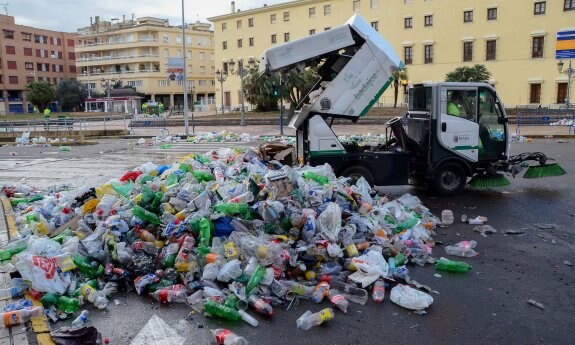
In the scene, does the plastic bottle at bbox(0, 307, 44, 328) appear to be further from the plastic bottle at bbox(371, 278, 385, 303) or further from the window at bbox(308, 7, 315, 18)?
the window at bbox(308, 7, 315, 18)

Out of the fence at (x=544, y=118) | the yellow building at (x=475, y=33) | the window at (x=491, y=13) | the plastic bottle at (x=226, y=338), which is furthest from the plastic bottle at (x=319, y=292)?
the window at (x=491, y=13)

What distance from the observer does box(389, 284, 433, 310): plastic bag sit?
4508mm

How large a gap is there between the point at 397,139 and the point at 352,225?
417 centimetres

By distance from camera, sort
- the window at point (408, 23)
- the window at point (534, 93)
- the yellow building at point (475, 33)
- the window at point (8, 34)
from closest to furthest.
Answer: the yellow building at point (475, 33)
the window at point (534, 93)
the window at point (408, 23)
the window at point (8, 34)

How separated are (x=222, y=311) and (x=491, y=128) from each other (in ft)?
23.5

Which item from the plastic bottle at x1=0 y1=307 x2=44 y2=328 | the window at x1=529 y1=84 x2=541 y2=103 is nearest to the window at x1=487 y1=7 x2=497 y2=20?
the window at x1=529 y1=84 x2=541 y2=103

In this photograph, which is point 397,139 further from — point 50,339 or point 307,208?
point 50,339

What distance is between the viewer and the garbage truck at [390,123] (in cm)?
898

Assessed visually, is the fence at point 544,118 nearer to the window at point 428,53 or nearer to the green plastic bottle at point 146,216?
the green plastic bottle at point 146,216

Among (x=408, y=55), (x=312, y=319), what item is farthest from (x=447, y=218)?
(x=408, y=55)

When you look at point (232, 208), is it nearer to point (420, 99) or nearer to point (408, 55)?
point (420, 99)

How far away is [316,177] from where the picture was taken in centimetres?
720

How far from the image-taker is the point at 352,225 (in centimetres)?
598

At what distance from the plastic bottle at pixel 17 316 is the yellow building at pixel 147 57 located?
7302cm
